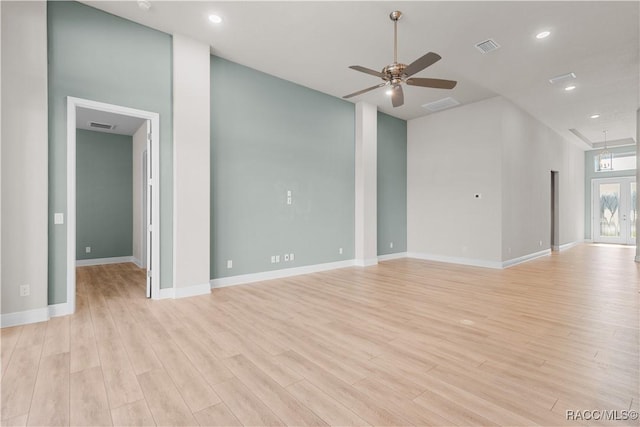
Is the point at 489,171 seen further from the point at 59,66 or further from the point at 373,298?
the point at 59,66

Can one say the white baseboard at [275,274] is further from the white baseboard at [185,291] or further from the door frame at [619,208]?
the door frame at [619,208]

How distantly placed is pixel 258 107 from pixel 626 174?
42.5 ft

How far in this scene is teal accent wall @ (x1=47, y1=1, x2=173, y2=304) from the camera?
3.49 meters

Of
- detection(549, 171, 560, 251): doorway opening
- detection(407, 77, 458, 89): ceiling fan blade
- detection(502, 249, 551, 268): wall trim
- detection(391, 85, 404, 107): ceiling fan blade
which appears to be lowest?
detection(502, 249, 551, 268): wall trim

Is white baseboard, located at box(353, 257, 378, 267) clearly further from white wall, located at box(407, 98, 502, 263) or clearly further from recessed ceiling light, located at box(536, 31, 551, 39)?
recessed ceiling light, located at box(536, 31, 551, 39)

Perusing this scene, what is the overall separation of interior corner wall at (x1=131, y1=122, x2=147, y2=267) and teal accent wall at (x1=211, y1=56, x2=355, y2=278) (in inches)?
101

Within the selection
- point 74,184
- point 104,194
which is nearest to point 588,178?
point 74,184

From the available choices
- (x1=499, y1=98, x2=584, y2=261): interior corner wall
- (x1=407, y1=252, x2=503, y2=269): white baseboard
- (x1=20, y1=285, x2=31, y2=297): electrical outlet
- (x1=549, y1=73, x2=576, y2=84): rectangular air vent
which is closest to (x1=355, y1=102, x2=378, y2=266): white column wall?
(x1=407, y1=252, x2=503, y2=269): white baseboard

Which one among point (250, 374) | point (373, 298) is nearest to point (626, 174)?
point (373, 298)

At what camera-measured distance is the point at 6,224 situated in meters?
3.13

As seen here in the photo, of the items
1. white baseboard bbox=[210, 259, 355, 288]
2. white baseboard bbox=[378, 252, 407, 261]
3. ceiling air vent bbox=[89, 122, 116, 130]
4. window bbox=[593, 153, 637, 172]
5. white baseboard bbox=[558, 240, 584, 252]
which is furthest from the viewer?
window bbox=[593, 153, 637, 172]

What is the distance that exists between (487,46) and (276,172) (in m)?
3.77

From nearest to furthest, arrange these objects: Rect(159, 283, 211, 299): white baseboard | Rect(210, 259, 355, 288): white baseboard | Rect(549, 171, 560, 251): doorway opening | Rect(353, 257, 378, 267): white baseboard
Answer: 1. Rect(159, 283, 211, 299): white baseboard
2. Rect(210, 259, 355, 288): white baseboard
3. Rect(353, 257, 378, 267): white baseboard
4. Rect(549, 171, 560, 251): doorway opening

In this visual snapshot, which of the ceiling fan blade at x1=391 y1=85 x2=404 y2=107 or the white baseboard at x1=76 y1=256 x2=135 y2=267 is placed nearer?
the ceiling fan blade at x1=391 y1=85 x2=404 y2=107
